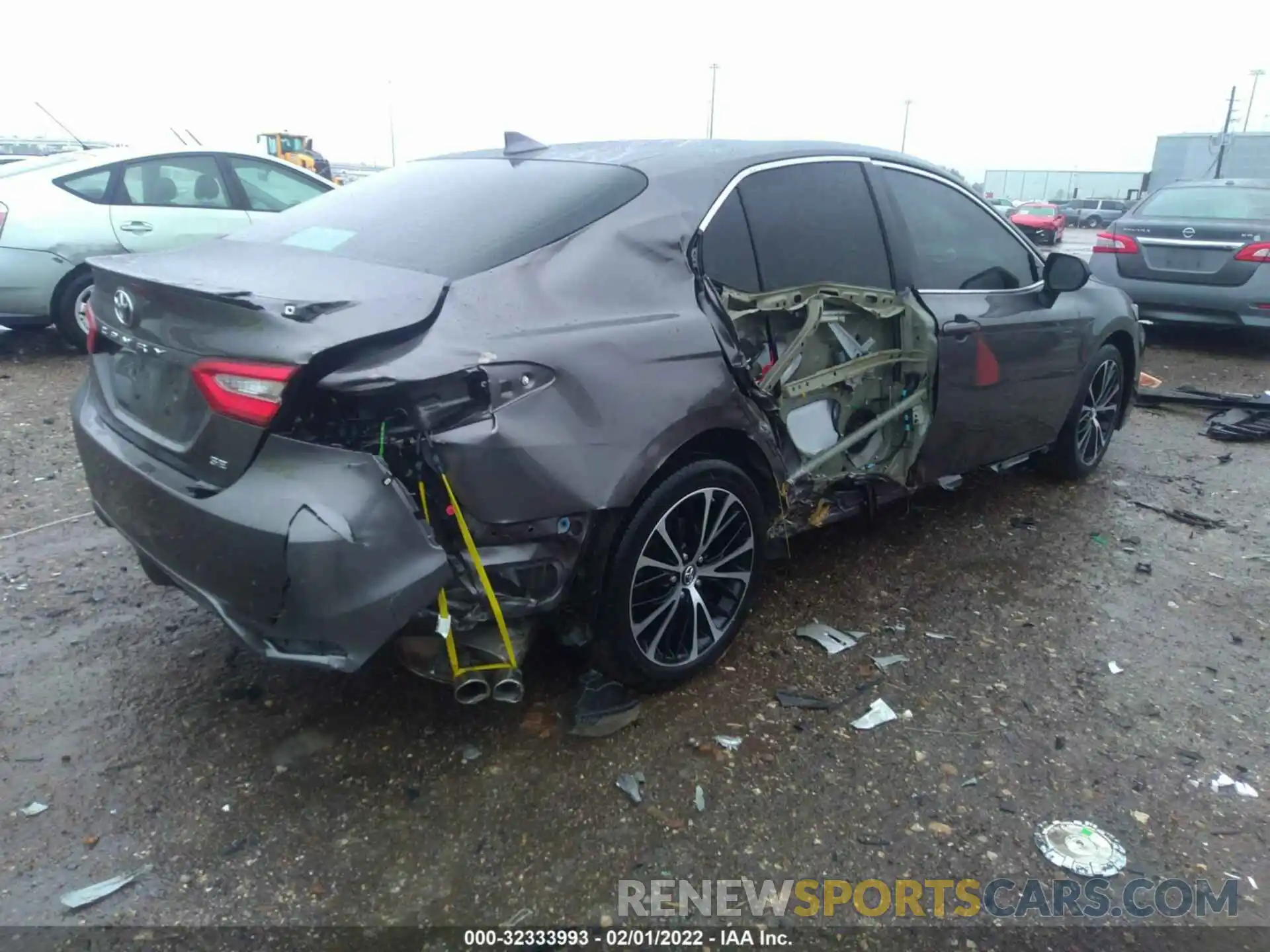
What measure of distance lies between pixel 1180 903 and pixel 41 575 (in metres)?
4.06

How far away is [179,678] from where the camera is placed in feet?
10.0

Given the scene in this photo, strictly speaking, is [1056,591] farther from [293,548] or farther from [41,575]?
[41,575]

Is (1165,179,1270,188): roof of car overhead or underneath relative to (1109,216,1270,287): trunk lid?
overhead

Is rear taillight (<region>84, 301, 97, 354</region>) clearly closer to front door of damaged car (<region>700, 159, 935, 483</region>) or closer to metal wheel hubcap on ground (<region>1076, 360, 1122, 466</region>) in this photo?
front door of damaged car (<region>700, 159, 935, 483</region>)

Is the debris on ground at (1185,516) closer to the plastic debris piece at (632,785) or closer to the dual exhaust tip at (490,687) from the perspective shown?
the plastic debris piece at (632,785)

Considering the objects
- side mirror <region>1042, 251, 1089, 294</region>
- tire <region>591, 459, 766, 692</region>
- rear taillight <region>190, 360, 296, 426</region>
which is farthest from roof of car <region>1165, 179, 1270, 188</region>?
rear taillight <region>190, 360, 296, 426</region>

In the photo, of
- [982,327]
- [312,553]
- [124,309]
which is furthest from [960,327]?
[124,309]

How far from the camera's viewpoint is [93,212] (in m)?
6.93

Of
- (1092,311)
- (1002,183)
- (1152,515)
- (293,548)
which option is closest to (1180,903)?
(293,548)

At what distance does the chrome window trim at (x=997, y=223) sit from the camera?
388cm

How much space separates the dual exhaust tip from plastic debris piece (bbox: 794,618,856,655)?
1.33m

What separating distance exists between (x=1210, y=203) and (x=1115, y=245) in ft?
3.63

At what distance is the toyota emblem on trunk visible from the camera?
2631 millimetres

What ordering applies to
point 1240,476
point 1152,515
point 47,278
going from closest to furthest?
point 1152,515 < point 1240,476 < point 47,278
